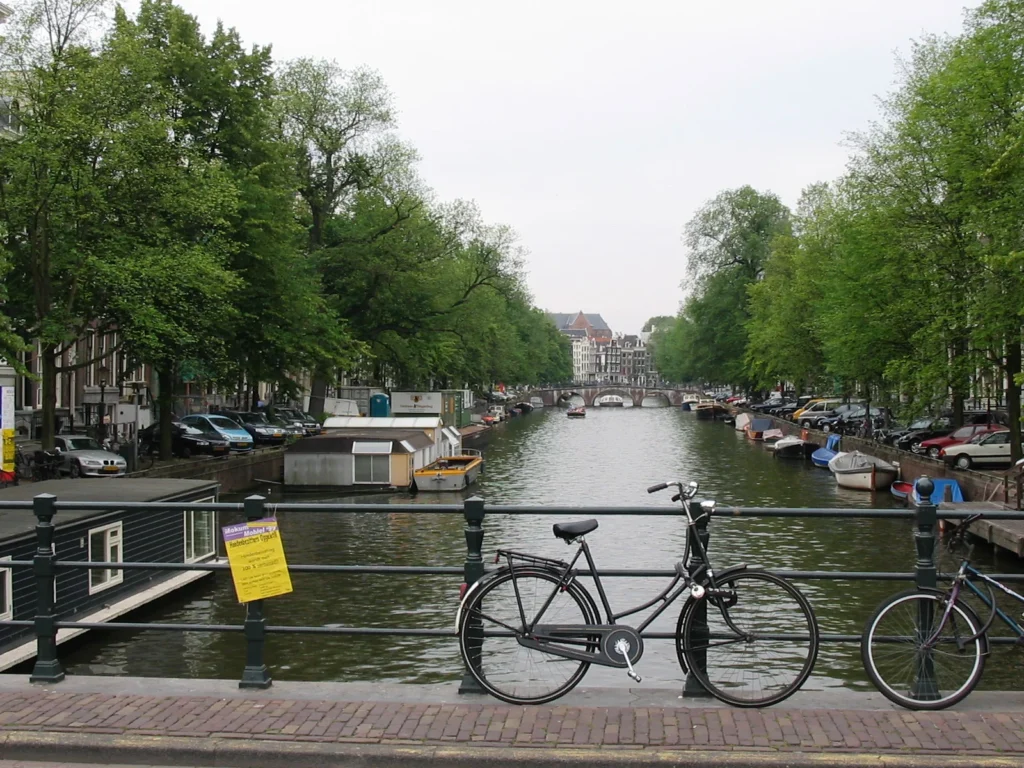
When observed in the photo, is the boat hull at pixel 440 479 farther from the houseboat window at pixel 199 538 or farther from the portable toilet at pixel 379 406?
the portable toilet at pixel 379 406

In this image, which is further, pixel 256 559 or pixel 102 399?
pixel 102 399

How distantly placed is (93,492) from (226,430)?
26.7 meters

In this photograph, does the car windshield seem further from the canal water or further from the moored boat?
the moored boat

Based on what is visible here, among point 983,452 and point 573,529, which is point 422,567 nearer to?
point 573,529

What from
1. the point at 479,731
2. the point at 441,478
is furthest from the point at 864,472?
the point at 479,731

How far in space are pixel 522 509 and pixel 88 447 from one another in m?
32.0

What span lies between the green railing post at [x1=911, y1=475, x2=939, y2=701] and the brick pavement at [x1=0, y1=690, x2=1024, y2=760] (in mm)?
203

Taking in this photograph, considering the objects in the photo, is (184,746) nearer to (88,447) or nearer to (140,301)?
Answer: (140,301)

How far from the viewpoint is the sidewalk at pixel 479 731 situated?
5750 millimetres

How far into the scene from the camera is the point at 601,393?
176750 mm

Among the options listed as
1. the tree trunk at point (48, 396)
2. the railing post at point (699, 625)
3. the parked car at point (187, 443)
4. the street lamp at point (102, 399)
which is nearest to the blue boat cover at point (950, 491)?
the tree trunk at point (48, 396)

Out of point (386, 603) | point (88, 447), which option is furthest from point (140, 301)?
point (386, 603)

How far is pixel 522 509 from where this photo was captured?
7113 mm

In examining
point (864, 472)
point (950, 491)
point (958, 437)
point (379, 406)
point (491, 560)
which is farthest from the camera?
point (379, 406)
